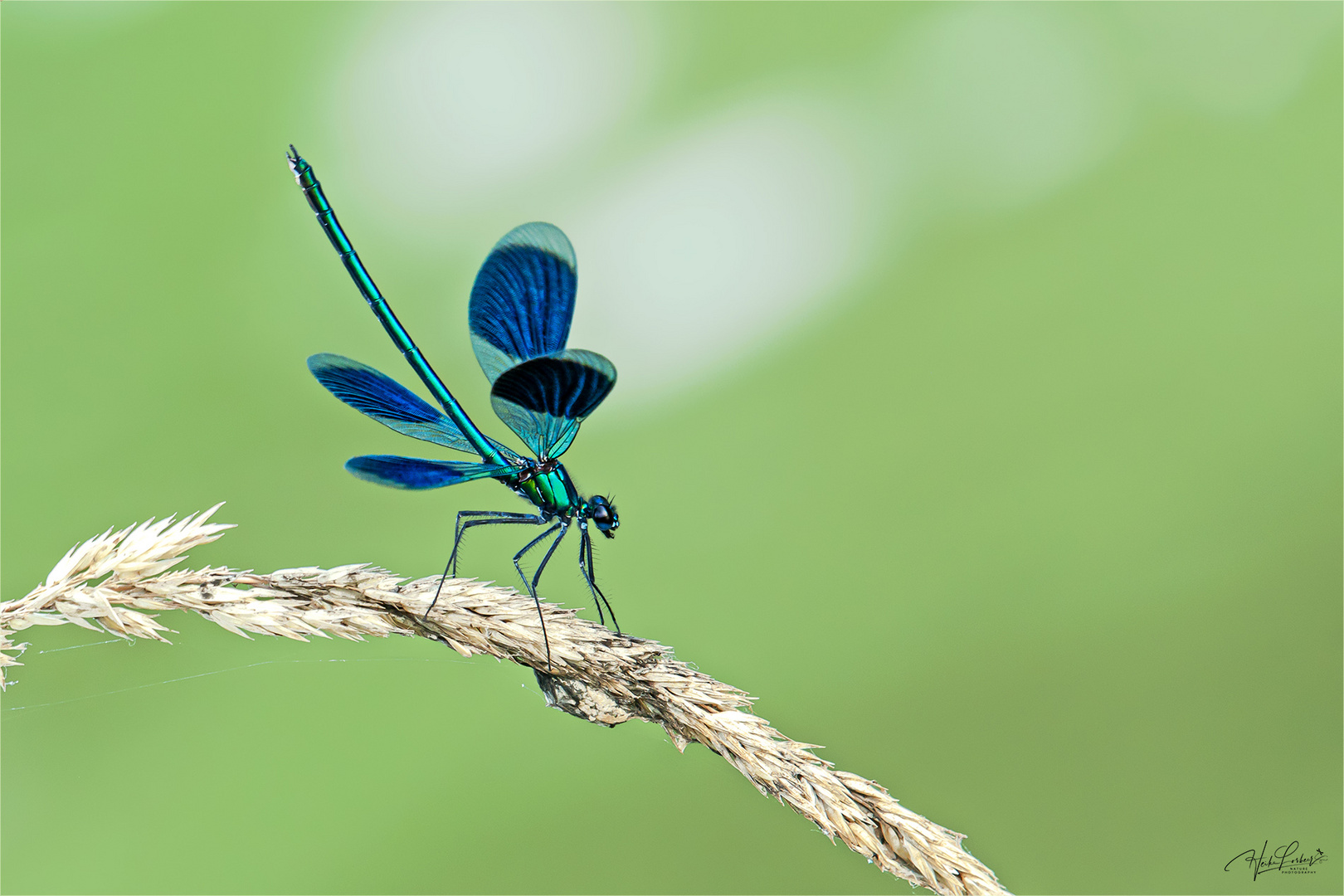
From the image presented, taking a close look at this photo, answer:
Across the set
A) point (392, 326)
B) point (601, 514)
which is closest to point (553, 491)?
point (601, 514)

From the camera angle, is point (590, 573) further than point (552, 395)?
Yes

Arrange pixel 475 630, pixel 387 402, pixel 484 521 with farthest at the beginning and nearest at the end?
pixel 387 402, pixel 484 521, pixel 475 630

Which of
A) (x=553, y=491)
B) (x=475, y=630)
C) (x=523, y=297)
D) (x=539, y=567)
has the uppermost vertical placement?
(x=523, y=297)

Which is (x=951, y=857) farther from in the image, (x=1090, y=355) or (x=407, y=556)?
(x=1090, y=355)

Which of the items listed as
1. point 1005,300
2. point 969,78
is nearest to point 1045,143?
point 969,78
